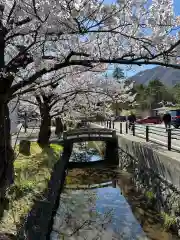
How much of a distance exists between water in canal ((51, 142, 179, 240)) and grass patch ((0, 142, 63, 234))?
1486 millimetres

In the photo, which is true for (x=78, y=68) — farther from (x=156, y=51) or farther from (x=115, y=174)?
(x=115, y=174)

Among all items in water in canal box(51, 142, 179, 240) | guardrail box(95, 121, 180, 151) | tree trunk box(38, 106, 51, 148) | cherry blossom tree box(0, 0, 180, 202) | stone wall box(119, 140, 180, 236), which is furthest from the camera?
tree trunk box(38, 106, 51, 148)

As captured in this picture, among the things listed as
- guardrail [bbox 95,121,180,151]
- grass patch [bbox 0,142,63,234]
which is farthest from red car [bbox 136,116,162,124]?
grass patch [bbox 0,142,63,234]

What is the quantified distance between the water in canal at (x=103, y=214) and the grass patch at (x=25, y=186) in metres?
1.49

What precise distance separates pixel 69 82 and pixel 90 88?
4.20ft

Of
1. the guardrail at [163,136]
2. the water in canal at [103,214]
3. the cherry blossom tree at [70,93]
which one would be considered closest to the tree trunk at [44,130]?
the cherry blossom tree at [70,93]

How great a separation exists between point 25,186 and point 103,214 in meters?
3.68

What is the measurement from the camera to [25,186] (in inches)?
324

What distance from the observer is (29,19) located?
19.4 ft

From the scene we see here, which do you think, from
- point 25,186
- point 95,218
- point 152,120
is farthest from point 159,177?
point 152,120

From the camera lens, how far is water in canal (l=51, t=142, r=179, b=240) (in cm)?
883

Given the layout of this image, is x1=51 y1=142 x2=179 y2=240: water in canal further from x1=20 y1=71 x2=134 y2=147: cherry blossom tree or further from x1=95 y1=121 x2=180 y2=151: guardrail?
x1=20 y1=71 x2=134 y2=147: cherry blossom tree

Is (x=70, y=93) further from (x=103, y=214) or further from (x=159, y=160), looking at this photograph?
(x=103, y=214)

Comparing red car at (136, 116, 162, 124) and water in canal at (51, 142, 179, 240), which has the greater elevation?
red car at (136, 116, 162, 124)
